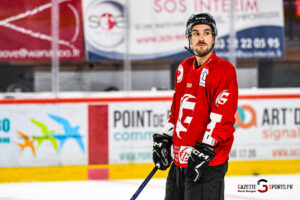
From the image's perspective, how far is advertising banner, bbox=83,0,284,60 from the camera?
5465 mm

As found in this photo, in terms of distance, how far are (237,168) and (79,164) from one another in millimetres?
1784

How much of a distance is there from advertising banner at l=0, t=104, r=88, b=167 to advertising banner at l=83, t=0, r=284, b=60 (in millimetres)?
770

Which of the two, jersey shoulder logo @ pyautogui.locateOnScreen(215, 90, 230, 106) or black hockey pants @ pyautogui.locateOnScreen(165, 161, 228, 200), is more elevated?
jersey shoulder logo @ pyautogui.locateOnScreen(215, 90, 230, 106)

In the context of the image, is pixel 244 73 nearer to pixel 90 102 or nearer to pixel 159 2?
pixel 159 2

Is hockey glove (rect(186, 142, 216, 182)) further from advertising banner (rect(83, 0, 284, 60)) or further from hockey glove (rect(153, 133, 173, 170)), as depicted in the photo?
advertising banner (rect(83, 0, 284, 60))

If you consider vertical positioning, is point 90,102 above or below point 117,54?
below

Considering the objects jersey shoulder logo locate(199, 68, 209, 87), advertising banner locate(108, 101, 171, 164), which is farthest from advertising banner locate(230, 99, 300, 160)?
jersey shoulder logo locate(199, 68, 209, 87)

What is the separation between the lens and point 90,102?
531cm

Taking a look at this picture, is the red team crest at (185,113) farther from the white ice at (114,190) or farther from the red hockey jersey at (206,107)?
the white ice at (114,190)

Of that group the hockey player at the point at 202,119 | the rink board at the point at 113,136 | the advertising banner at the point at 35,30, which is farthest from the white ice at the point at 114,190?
the hockey player at the point at 202,119

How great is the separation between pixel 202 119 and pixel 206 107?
0.06 metres

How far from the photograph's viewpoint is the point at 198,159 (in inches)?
85.3

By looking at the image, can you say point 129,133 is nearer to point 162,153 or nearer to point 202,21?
point 162,153

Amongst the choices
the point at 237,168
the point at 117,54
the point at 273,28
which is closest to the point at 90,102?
the point at 117,54
